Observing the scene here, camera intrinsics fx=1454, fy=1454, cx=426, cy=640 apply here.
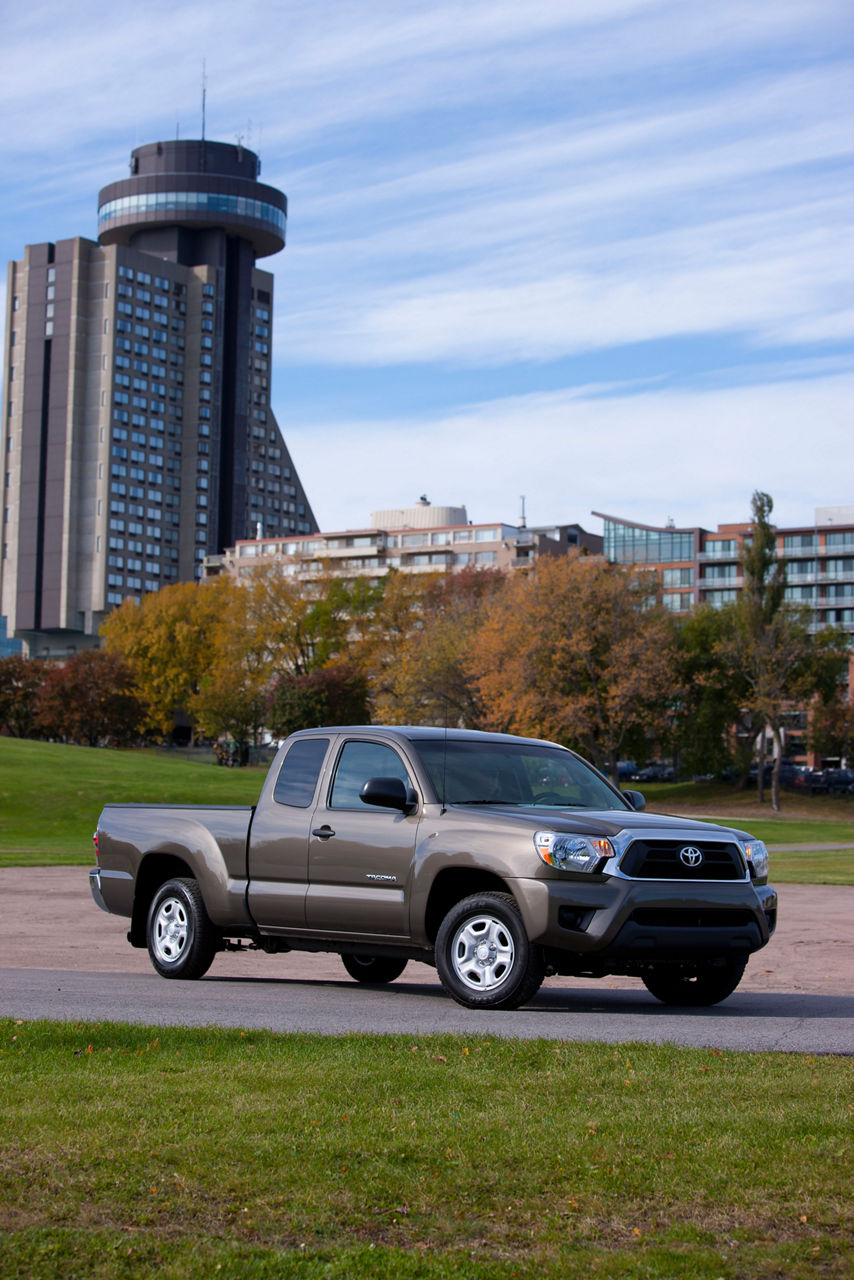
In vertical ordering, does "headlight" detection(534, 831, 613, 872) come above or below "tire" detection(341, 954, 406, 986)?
above

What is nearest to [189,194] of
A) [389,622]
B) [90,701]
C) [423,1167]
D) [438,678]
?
[90,701]

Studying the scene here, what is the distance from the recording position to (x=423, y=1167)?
5.18m

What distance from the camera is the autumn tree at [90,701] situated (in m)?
101

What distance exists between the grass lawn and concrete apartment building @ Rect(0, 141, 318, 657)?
17047 cm

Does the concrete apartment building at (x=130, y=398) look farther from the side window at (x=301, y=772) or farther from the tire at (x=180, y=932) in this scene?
the side window at (x=301, y=772)

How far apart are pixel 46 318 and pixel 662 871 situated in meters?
178

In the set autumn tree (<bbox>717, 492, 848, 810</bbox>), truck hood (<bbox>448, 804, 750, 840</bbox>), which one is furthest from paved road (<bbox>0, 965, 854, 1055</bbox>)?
autumn tree (<bbox>717, 492, 848, 810</bbox>)

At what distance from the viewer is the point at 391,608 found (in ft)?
311

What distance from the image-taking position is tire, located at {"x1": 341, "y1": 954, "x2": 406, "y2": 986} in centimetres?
1243

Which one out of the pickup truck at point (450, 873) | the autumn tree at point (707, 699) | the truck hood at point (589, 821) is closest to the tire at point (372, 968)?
the pickup truck at point (450, 873)

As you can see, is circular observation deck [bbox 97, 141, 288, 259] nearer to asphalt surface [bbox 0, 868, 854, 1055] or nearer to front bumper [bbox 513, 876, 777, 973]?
asphalt surface [bbox 0, 868, 854, 1055]

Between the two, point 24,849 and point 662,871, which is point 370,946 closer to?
point 662,871

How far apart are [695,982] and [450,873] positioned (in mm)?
2119

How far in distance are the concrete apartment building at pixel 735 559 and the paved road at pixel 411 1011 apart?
122m
